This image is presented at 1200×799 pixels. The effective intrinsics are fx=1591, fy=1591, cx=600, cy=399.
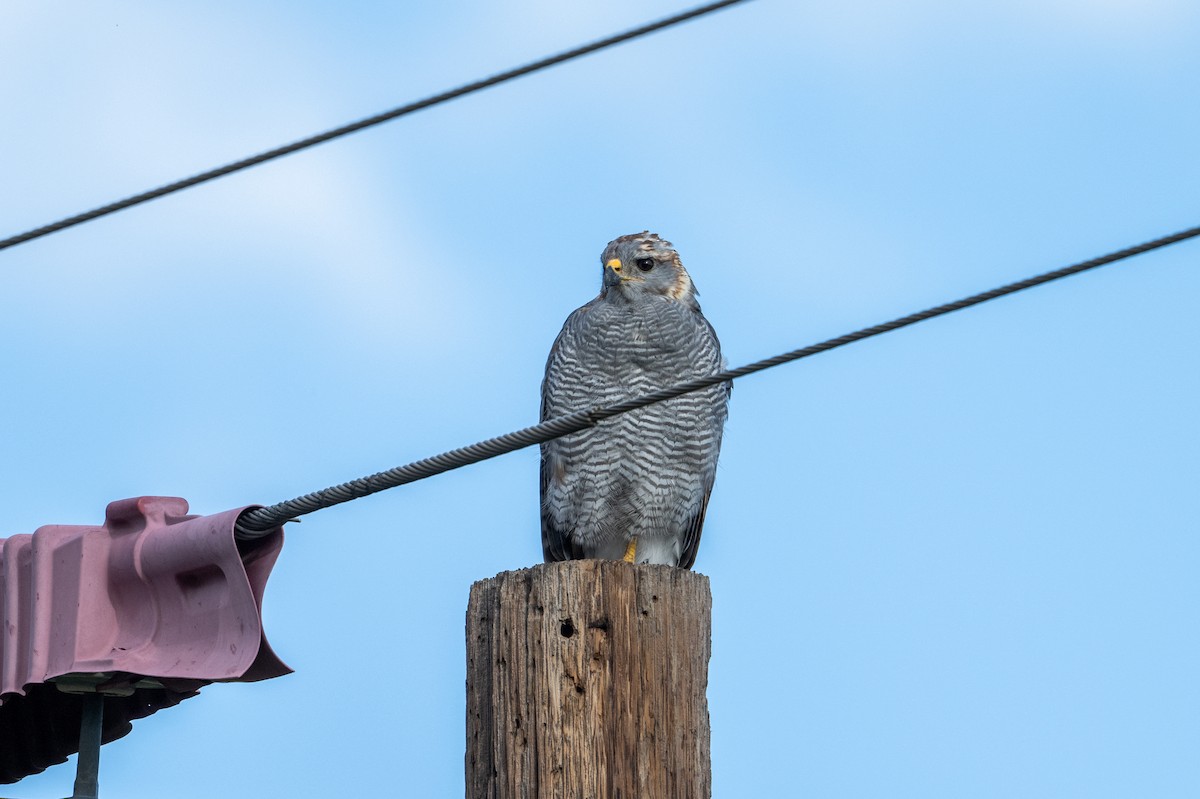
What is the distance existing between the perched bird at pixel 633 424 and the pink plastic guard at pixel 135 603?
320 centimetres

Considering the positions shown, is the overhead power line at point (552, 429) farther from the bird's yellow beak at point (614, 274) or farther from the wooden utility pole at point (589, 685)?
the bird's yellow beak at point (614, 274)

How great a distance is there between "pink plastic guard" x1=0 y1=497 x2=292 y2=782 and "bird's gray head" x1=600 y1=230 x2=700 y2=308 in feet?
12.4

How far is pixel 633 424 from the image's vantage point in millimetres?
7184

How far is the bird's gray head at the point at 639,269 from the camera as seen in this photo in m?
7.66

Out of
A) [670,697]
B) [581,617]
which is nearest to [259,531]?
[581,617]

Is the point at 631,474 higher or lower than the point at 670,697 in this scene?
higher

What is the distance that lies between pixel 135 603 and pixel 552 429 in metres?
1.25

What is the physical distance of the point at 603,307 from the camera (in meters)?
7.68

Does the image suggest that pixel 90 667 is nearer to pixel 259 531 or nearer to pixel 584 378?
pixel 259 531

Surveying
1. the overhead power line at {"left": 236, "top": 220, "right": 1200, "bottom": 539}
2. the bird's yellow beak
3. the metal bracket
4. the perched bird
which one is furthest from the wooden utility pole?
the bird's yellow beak

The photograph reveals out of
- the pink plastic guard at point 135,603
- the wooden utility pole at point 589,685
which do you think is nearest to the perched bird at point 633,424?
the pink plastic guard at point 135,603

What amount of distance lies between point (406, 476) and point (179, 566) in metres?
0.70

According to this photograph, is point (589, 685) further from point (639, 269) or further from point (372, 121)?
point (639, 269)

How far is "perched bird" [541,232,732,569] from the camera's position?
720 centimetres
